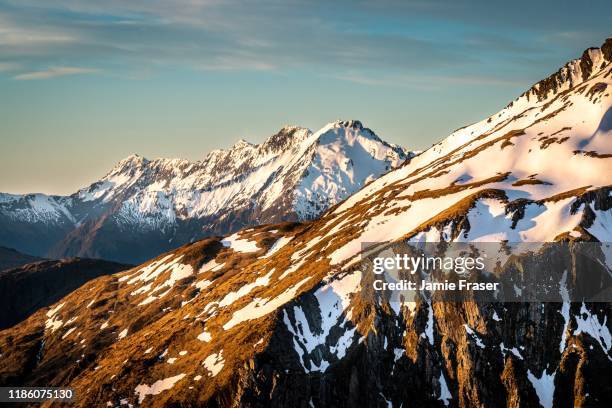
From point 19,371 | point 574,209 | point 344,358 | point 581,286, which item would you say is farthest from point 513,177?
point 19,371

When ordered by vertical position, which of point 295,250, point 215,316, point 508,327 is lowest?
point 508,327

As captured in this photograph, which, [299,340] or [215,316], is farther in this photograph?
[215,316]

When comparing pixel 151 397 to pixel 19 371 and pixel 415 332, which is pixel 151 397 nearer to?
pixel 415 332

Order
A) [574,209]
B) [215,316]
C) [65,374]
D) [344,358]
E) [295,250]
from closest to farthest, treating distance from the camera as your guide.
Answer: [344,358] < [574,209] < [215,316] < [65,374] < [295,250]

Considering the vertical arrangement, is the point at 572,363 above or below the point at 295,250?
below

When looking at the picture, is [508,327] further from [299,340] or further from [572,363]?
[299,340]

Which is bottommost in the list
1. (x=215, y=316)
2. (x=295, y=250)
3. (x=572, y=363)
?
(x=572, y=363)

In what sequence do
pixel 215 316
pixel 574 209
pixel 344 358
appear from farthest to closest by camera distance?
pixel 215 316, pixel 574 209, pixel 344 358

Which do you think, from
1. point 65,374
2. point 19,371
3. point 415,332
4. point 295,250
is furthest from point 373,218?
point 19,371

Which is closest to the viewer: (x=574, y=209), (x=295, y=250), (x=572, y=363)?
(x=572, y=363)
